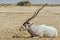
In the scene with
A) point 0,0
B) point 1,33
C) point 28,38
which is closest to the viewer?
point 28,38

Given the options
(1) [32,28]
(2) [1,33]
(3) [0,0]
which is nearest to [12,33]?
(2) [1,33]

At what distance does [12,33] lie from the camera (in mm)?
16234

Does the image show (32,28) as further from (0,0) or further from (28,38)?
(0,0)

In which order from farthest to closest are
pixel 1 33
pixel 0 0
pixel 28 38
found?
pixel 0 0 → pixel 1 33 → pixel 28 38

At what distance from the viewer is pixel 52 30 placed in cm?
1461

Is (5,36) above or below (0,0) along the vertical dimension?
above

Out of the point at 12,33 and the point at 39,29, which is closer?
the point at 39,29

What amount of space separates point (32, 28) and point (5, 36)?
133cm

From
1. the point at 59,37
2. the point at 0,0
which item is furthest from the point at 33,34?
the point at 0,0

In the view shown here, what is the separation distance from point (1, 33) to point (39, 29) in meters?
2.36

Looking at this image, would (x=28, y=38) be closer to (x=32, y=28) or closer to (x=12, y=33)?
(x=32, y=28)

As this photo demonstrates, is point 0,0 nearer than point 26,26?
No

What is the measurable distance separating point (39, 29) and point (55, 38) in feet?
2.44

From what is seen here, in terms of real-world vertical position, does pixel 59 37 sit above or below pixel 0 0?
above
